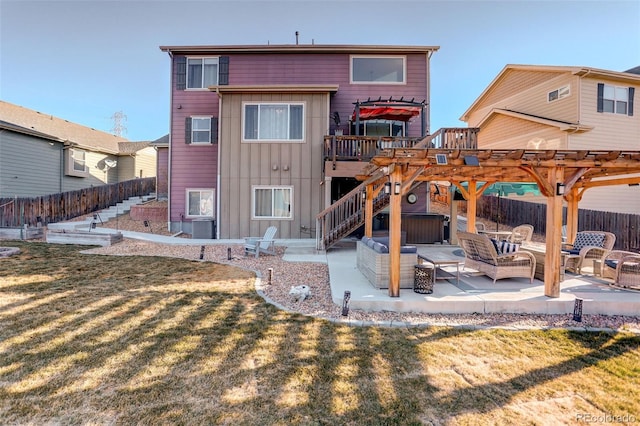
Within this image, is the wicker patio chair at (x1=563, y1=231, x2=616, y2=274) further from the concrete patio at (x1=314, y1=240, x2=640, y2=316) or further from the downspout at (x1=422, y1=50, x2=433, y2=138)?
the downspout at (x1=422, y1=50, x2=433, y2=138)

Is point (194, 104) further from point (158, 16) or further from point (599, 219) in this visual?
point (599, 219)

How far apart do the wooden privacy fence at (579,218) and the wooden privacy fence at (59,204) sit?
2112 cm

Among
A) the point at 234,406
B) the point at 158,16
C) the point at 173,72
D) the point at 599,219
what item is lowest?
the point at 234,406

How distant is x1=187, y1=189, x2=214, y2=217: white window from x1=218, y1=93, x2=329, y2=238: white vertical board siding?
1.81m

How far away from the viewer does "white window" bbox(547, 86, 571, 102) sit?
1434 cm

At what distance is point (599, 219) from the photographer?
11922mm

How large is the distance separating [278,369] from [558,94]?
59.5ft

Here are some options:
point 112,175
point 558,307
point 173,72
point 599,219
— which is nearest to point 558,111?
point 599,219

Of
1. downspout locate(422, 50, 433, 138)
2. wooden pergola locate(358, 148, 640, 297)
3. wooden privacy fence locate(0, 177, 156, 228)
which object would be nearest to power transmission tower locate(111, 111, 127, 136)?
wooden privacy fence locate(0, 177, 156, 228)

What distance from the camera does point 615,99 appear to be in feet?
46.9

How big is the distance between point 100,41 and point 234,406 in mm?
22537

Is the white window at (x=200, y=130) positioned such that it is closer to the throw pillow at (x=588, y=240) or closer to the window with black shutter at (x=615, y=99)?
the throw pillow at (x=588, y=240)

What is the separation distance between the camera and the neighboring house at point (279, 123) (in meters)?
12.3

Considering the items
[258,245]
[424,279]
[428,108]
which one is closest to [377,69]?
[428,108]
